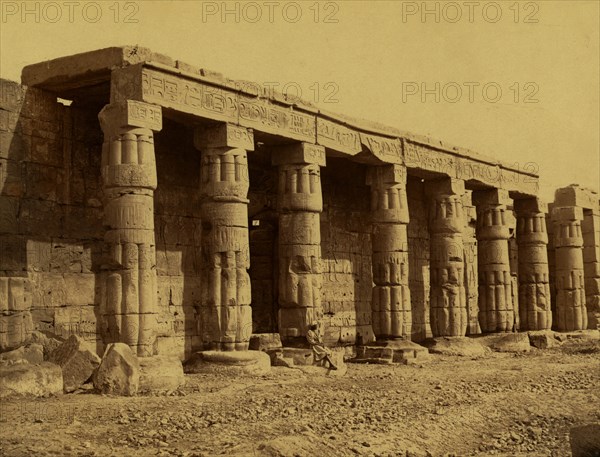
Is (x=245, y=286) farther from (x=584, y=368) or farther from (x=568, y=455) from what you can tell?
(x=584, y=368)

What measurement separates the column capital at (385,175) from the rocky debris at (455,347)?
381 cm

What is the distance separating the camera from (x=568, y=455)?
33.8 ft

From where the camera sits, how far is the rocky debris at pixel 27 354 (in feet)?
38.0

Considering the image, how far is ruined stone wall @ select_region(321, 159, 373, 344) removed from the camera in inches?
799

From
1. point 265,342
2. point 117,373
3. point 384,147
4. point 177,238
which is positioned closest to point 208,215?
point 177,238

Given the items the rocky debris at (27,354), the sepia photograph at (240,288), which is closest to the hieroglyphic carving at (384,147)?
the sepia photograph at (240,288)

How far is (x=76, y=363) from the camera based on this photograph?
38.0 ft

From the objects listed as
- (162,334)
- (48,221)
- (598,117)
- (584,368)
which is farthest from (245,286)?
(598,117)

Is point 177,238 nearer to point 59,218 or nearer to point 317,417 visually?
point 59,218

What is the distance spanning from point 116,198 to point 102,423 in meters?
4.26

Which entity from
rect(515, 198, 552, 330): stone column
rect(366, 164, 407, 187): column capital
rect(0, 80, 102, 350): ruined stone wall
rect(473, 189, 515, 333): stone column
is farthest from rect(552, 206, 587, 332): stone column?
rect(0, 80, 102, 350): ruined stone wall

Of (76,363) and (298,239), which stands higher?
(298,239)

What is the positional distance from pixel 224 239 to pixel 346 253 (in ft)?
22.8

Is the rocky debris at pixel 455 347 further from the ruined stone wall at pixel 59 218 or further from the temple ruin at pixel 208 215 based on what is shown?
the ruined stone wall at pixel 59 218
